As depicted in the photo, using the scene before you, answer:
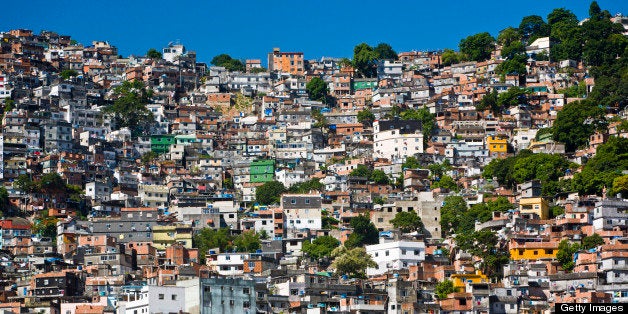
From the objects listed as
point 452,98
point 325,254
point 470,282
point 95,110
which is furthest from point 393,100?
point 470,282

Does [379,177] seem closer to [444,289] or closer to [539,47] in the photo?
[444,289]

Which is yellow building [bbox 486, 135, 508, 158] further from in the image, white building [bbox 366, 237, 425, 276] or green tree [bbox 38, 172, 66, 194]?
green tree [bbox 38, 172, 66, 194]

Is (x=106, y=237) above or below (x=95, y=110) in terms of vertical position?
below

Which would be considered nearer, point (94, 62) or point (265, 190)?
point (265, 190)

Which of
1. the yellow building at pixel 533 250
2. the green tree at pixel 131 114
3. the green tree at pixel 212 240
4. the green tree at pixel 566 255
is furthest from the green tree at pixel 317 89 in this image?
the green tree at pixel 566 255

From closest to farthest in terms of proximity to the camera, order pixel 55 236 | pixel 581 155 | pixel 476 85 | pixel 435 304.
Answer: pixel 435 304, pixel 55 236, pixel 581 155, pixel 476 85

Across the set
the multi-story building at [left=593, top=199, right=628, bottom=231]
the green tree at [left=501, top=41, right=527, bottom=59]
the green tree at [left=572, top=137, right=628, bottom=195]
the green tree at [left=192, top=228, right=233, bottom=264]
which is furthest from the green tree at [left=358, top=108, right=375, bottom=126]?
the multi-story building at [left=593, top=199, right=628, bottom=231]

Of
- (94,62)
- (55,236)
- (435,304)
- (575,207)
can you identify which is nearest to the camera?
(435,304)

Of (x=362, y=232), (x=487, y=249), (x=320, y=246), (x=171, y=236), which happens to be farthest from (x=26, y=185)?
(x=487, y=249)

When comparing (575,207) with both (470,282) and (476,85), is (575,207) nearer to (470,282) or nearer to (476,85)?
(470,282)
